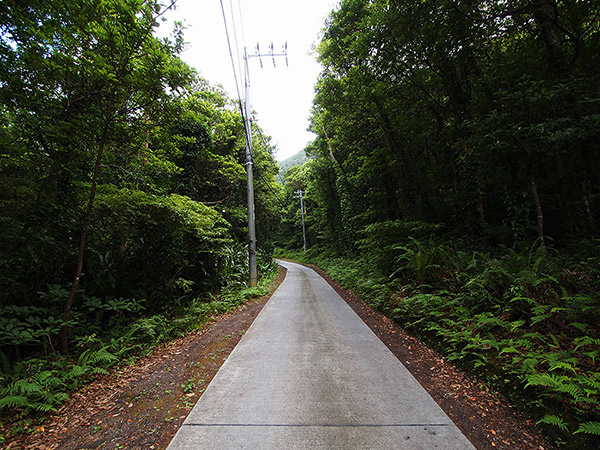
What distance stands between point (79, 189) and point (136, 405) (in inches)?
140

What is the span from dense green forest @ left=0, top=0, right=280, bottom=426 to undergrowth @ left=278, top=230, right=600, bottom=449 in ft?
15.3

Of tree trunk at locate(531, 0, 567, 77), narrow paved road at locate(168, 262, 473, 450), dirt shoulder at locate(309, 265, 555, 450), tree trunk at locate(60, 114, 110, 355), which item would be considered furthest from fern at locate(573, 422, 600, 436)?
tree trunk at locate(531, 0, 567, 77)

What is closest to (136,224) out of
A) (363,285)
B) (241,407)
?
(241,407)

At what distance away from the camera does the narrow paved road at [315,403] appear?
2.05 metres

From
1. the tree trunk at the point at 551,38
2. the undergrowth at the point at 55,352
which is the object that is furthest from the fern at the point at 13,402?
the tree trunk at the point at 551,38

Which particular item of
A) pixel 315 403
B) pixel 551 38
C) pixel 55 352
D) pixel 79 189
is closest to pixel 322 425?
pixel 315 403

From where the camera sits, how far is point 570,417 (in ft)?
6.59

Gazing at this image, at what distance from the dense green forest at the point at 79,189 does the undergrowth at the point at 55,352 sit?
0.02 meters

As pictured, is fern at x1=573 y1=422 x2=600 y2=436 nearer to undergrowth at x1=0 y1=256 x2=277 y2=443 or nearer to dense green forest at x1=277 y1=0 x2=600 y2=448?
dense green forest at x1=277 y1=0 x2=600 y2=448

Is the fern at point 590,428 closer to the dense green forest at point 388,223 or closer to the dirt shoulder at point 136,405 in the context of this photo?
the dense green forest at point 388,223

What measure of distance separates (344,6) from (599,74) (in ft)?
29.4

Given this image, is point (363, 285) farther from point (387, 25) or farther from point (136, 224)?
point (387, 25)

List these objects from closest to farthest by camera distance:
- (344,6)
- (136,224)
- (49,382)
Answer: (49,382)
(136,224)
(344,6)

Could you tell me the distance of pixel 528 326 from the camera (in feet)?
10.8
